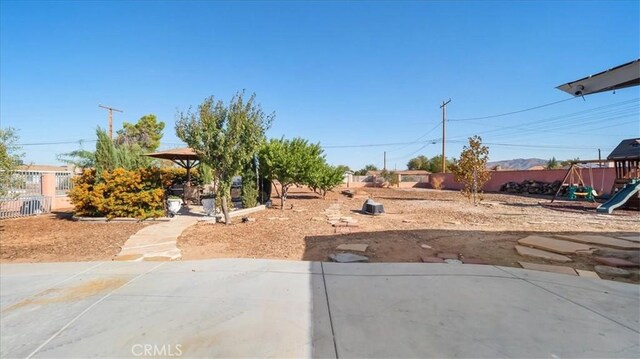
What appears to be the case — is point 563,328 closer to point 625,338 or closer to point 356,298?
point 625,338

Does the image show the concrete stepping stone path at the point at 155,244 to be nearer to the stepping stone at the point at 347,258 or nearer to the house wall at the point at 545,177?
the stepping stone at the point at 347,258

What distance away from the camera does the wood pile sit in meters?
21.1

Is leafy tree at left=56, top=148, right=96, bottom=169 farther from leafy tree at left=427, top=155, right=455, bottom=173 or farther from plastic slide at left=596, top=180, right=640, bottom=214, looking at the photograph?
leafy tree at left=427, top=155, right=455, bottom=173

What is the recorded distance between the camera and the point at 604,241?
19.5 ft

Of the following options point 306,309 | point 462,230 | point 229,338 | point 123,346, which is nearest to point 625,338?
point 306,309

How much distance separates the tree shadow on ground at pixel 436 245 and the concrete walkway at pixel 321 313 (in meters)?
0.76

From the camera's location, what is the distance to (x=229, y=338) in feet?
8.67

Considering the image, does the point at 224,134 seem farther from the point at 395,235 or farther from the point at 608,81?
the point at 608,81

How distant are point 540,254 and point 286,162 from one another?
358 inches

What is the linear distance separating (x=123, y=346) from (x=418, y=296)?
9.47 feet

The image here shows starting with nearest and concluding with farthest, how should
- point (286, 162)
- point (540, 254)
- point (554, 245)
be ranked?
point (540, 254) → point (554, 245) → point (286, 162)

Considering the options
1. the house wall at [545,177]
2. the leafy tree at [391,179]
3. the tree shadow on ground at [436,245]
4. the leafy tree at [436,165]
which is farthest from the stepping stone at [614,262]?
the leafy tree at [436,165]

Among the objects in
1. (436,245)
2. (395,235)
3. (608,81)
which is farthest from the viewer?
(395,235)

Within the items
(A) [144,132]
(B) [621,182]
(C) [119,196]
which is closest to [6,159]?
(C) [119,196]
